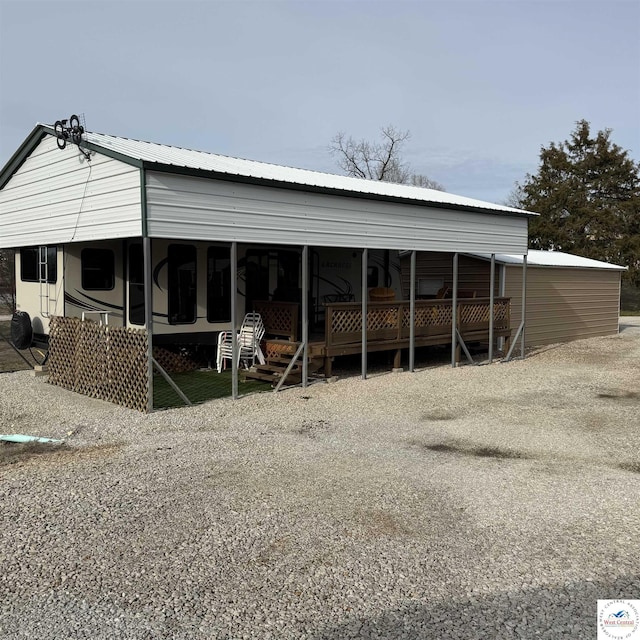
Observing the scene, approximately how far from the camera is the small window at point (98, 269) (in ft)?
37.0

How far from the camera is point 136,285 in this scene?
11.3m

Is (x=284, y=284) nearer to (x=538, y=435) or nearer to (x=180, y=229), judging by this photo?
(x=180, y=229)

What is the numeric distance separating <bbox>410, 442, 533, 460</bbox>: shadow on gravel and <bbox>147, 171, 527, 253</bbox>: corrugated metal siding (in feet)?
13.5

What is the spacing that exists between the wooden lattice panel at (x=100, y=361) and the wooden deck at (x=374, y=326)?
295 centimetres

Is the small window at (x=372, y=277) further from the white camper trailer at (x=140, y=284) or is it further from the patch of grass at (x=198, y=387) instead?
the patch of grass at (x=198, y=387)

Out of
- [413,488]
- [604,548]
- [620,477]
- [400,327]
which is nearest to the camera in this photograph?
[604,548]

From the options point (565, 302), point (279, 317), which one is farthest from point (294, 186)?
point (565, 302)

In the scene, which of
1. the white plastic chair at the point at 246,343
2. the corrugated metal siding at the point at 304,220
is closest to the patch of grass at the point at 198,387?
the white plastic chair at the point at 246,343

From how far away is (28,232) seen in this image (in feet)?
36.5

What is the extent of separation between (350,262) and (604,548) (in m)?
10.7

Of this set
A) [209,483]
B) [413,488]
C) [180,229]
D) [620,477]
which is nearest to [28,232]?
[180,229]

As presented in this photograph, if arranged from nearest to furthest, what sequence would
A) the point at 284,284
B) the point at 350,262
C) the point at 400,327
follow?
1. the point at 400,327
2. the point at 284,284
3. the point at 350,262

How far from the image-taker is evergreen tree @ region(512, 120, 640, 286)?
2930cm

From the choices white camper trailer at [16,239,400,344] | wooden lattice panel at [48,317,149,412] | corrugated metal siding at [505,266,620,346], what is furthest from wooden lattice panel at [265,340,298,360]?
corrugated metal siding at [505,266,620,346]
